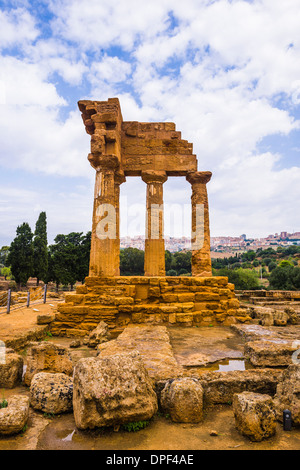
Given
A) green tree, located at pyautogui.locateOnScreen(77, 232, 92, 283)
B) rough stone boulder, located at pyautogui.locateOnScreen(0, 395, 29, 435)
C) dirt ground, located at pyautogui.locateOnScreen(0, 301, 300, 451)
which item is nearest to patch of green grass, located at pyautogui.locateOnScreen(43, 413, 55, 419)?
dirt ground, located at pyautogui.locateOnScreen(0, 301, 300, 451)

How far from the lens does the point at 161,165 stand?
12977 mm

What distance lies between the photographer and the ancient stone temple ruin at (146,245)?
9273 mm

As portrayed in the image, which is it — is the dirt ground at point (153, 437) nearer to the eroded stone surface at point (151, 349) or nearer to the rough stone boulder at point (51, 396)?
the rough stone boulder at point (51, 396)

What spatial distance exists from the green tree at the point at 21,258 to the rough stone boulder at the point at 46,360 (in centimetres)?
3365

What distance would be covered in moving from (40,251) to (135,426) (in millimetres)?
37371

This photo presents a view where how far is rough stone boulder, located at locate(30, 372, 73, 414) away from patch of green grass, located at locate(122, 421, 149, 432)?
33.3 inches

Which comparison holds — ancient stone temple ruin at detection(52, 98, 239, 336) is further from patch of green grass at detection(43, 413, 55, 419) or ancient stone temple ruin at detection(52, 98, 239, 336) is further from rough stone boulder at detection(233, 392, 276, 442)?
rough stone boulder at detection(233, 392, 276, 442)

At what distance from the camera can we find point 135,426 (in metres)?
3.12

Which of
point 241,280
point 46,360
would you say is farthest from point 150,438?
point 241,280

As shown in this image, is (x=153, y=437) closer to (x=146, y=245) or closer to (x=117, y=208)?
(x=146, y=245)
